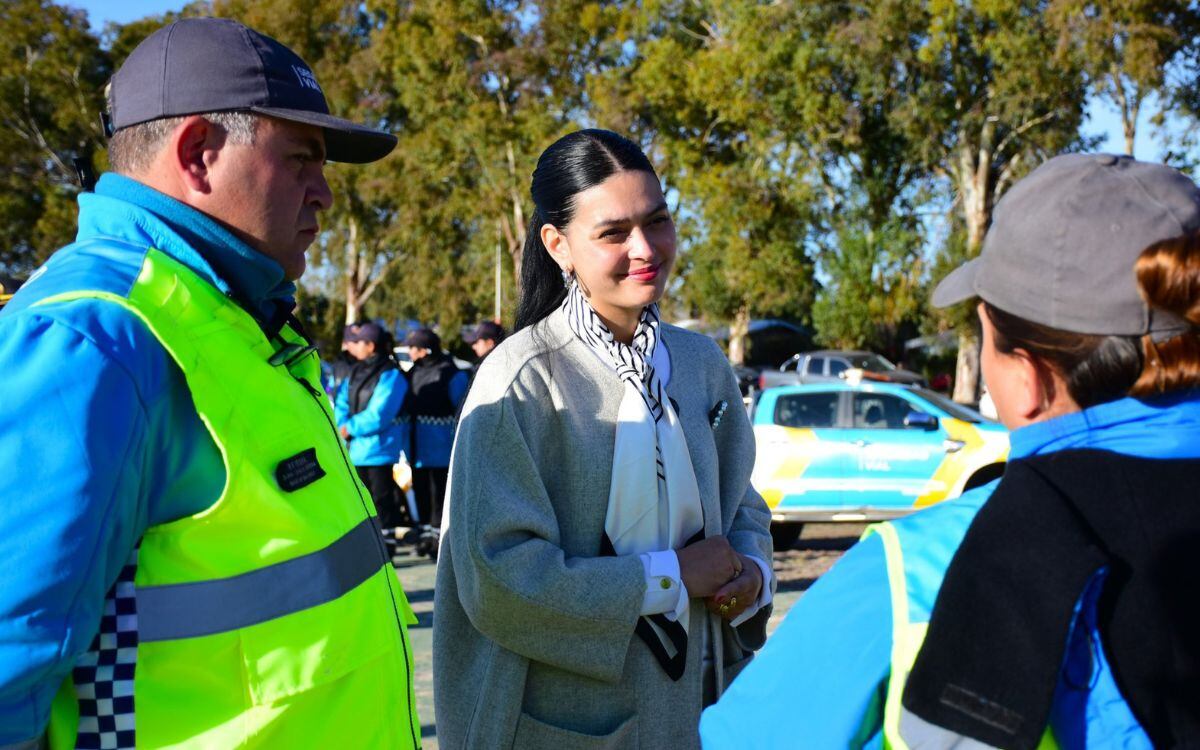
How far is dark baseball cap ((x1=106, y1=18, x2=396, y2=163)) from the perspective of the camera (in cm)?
173

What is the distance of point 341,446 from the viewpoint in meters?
1.88

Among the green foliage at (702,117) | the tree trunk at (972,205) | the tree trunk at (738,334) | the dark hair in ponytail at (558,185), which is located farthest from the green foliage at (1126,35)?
the dark hair in ponytail at (558,185)

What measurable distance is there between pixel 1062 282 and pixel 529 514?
115cm

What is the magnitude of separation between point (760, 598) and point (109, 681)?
4.59 feet

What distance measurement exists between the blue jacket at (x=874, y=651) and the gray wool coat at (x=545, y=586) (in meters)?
0.76

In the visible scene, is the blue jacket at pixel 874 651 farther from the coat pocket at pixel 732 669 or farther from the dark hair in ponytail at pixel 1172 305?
the coat pocket at pixel 732 669

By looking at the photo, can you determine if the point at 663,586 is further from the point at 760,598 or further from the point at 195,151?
the point at 195,151

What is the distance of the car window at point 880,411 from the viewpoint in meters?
10.5

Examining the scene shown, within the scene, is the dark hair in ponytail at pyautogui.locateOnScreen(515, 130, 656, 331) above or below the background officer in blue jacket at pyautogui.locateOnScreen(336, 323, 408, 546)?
above

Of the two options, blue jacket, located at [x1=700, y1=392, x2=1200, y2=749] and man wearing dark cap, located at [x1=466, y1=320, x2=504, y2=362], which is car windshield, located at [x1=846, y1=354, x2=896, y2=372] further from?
blue jacket, located at [x1=700, y1=392, x2=1200, y2=749]

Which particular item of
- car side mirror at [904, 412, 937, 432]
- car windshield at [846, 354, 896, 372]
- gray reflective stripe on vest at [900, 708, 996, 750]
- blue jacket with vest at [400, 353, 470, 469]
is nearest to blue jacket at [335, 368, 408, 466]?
blue jacket with vest at [400, 353, 470, 469]

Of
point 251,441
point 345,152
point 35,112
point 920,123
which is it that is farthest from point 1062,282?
point 35,112

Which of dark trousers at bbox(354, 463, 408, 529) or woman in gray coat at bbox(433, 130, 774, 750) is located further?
dark trousers at bbox(354, 463, 408, 529)

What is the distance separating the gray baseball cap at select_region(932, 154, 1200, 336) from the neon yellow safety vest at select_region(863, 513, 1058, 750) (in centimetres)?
27
